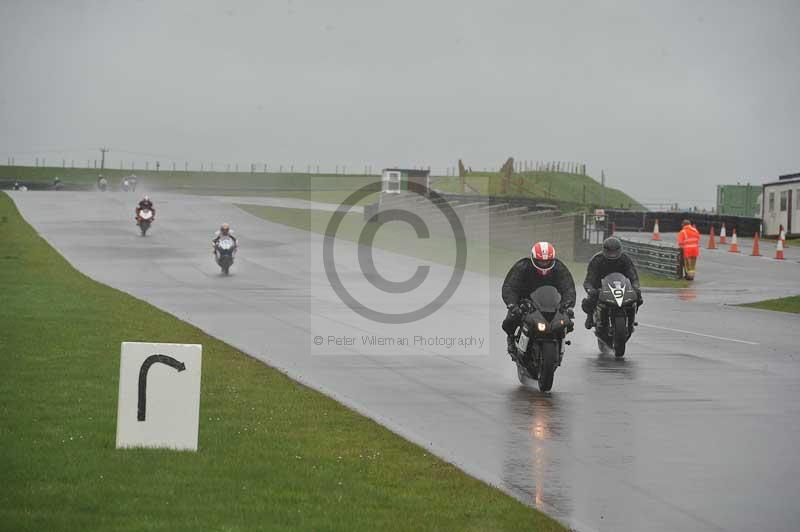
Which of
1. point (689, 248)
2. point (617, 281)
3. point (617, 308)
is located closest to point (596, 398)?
point (617, 308)

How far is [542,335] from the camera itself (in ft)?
50.7

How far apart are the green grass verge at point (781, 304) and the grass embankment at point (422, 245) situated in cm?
526

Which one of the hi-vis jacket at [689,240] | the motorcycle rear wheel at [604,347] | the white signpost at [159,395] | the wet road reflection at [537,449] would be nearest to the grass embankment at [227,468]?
the white signpost at [159,395]

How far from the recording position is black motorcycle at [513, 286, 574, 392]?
1540 cm

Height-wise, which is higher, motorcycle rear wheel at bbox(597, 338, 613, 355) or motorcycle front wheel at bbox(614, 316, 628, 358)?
motorcycle front wheel at bbox(614, 316, 628, 358)

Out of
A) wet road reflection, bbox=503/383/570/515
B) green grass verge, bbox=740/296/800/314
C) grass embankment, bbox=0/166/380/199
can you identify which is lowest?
wet road reflection, bbox=503/383/570/515

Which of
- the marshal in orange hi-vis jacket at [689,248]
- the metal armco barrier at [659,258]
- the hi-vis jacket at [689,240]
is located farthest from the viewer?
the metal armco barrier at [659,258]

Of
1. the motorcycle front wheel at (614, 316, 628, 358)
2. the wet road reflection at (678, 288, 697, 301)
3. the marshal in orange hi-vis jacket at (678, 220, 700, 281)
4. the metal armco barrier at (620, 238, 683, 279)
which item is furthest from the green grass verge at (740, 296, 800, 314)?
the motorcycle front wheel at (614, 316, 628, 358)

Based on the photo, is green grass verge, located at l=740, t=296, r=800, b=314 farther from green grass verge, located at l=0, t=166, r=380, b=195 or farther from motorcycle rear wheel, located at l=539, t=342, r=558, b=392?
green grass verge, located at l=0, t=166, r=380, b=195

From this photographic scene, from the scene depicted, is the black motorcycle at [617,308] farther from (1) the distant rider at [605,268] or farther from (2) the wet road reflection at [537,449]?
(2) the wet road reflection at [537,449]

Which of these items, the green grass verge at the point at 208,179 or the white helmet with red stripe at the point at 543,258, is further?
the green grass verge at the point at 208,179

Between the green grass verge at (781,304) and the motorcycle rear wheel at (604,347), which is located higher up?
the green grass verge at (781,304)

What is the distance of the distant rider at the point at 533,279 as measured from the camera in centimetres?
1622

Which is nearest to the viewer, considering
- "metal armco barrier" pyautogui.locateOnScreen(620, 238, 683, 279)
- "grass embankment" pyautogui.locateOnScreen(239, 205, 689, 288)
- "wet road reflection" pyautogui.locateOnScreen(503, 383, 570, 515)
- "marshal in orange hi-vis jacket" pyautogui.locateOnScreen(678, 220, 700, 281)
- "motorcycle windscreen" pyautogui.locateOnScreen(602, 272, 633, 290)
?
"wet road reflection" pyautogui.locateOnScreen(503, 383, 570, 515)
